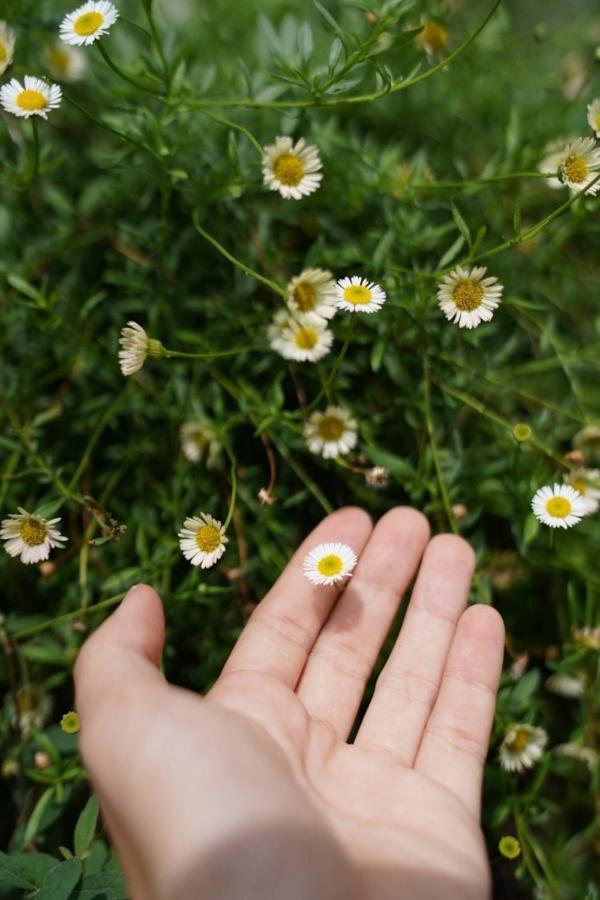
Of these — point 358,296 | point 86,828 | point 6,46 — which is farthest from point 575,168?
point 86,828

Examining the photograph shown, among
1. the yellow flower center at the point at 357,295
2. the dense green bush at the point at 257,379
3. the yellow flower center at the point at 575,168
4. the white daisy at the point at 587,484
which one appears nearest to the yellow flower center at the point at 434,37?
the dense green bush at the point at 257,379

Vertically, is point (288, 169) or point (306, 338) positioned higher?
point (288, 169)

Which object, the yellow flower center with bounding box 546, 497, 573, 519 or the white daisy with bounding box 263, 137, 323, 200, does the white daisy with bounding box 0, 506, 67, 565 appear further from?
the yellow flower center with bounding box 546, 497, 573, 519

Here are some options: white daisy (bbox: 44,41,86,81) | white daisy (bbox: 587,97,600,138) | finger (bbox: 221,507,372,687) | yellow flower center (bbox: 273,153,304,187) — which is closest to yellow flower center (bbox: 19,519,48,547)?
finger (bbox: 221,507,372,687)

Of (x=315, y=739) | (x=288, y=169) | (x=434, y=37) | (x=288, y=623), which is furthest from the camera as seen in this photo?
(x=434, y=37)

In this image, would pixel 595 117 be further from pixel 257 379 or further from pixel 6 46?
pixel 6 46

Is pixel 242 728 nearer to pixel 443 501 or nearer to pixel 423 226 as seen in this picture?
pixel 443 501

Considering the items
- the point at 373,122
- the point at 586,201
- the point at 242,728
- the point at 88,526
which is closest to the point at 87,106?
the point at 373,122
